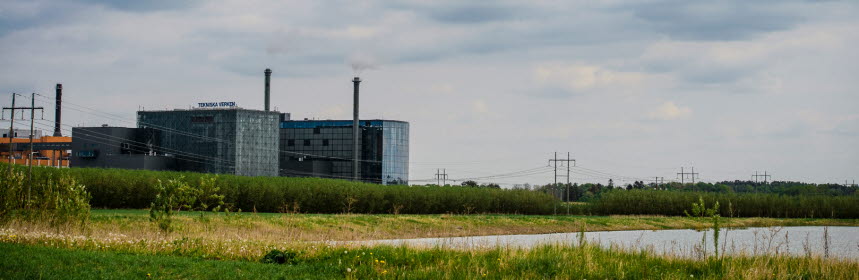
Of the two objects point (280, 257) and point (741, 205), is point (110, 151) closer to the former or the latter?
point (741, 205)

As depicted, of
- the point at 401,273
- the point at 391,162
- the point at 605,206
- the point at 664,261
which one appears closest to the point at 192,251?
the point at 401,273

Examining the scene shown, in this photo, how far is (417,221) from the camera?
49.5 metres

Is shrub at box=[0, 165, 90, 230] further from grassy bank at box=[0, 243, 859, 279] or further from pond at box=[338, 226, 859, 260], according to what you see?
pond at box=[338, 226, 859, 260]

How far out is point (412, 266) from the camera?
1892 centimetres

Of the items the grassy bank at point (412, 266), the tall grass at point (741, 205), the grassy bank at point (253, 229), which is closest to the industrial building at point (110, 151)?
the tall grass at point (741, 205)

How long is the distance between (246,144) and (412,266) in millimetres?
105602

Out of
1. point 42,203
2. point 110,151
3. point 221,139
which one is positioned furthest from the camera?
point 221,139

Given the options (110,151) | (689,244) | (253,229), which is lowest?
(689,244)

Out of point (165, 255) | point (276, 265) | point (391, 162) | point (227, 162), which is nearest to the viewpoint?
point (276, 265)

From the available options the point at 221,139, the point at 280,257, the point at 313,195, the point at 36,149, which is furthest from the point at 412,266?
the point at 36,149

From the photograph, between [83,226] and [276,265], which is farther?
[83,226]

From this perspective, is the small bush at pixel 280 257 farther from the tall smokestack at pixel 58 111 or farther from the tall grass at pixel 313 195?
the tall smokestack at pixel 58 111

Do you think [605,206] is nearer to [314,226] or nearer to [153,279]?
[314,226]

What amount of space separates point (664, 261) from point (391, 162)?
115 metres
